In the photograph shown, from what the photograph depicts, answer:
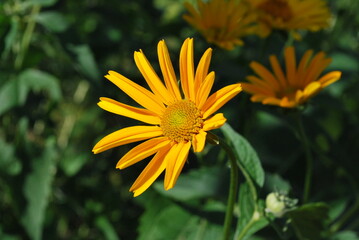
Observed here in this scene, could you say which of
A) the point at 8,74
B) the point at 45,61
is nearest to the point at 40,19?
the point at 8,74

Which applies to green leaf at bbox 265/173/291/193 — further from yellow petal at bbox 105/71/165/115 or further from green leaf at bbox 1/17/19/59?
green leaf at bbox 1/17/19/59

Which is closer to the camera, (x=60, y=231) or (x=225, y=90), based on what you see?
(x=225, y=90)

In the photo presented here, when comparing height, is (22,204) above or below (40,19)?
below

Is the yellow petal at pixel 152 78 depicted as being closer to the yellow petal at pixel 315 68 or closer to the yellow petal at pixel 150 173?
the yellow petal at pixel 150 173

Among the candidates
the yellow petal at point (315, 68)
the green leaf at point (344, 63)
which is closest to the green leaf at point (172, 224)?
the yellow petal at point (315, 68)

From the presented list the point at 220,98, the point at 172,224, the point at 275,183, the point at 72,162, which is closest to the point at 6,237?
the point at 72,162

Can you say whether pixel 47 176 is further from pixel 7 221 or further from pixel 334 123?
pixel 334 123
